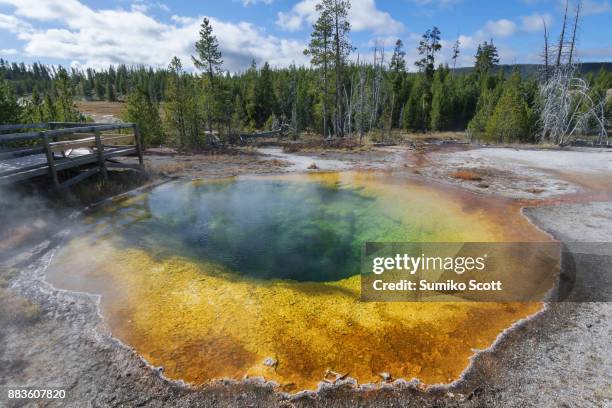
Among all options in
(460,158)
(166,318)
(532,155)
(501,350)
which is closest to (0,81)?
(166,318)

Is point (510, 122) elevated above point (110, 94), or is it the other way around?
point (110, 94)

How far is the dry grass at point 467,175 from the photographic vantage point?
15.2m

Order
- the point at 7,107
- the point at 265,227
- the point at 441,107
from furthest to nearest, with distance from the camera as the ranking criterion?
the point at 441,107, the point at 7,107, the point at 265,227

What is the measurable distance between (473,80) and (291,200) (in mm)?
64649

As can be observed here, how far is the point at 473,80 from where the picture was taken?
62562 mm

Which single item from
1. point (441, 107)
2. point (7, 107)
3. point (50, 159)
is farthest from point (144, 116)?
point (441, 107)

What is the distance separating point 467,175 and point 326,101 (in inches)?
789

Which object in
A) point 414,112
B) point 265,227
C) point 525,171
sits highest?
point 414,112

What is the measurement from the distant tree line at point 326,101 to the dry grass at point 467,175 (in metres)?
16.7

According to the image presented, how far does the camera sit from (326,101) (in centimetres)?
3269

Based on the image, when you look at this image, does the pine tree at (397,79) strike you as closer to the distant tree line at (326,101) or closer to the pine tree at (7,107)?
the distant tree line at (326,101)

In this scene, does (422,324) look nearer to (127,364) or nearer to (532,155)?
(127,364)

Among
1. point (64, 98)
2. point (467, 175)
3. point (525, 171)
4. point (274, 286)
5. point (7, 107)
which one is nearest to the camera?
point (274, 286)

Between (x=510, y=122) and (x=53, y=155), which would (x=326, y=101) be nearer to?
(x=510, y=122)
